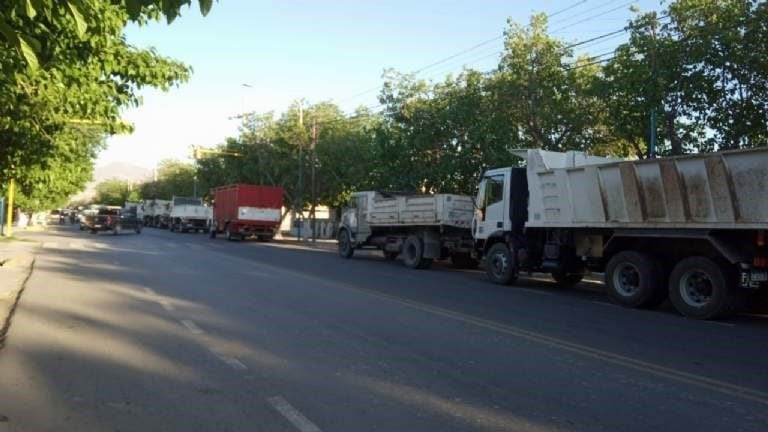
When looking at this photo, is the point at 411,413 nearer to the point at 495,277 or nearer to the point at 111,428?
the point at 111,428

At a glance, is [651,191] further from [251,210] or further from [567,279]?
[251,210]

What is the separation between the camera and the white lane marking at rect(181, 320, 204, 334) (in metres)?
9.21

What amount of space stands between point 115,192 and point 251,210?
361ft

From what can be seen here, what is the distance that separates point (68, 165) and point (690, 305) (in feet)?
61.1

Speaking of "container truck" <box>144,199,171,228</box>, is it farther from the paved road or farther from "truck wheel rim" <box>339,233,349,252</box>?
the paved road

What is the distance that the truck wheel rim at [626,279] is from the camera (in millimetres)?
13727

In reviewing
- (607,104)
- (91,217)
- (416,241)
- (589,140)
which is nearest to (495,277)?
(416,241)

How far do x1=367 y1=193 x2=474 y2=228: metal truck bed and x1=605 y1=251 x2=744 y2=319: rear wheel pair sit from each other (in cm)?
789

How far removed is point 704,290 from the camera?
→ 12.4m

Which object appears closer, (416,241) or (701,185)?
(701,185)

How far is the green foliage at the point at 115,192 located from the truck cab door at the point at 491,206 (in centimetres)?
10905

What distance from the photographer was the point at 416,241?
22547mm

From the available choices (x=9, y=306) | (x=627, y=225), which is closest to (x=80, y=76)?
(x=9, y=306)

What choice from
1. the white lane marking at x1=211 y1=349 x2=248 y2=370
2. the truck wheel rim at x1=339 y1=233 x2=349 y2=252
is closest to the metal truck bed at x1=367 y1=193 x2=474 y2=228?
the truck wheel rim at x1=339 y1=233 x2=349 y2=252
